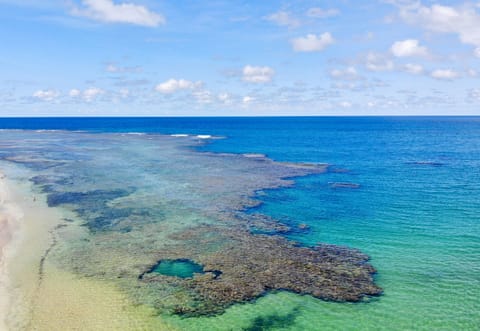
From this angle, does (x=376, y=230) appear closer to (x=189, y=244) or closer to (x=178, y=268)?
(x=189, y=244)

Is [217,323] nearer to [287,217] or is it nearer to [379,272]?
[379,272]

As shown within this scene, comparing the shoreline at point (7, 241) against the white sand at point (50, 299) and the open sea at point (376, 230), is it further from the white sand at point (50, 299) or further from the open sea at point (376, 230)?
the open sea at point (376, 230)

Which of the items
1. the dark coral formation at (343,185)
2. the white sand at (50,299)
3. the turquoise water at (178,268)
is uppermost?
the dark coral formation at (343,185)

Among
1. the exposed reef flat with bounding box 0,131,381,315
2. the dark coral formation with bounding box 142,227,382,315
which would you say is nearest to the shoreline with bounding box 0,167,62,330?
the exposed reef flat with bounding box 0,131,381,315

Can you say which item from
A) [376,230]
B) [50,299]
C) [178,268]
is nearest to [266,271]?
[178,268]

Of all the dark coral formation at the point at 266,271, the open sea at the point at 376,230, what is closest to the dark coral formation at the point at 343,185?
the open sea at the point at 376,230

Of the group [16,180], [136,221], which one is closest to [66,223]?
[136,221]

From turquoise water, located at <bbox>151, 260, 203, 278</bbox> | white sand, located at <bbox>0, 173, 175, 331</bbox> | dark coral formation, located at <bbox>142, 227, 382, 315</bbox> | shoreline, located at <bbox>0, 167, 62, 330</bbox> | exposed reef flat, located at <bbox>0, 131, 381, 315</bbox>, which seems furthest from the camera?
turquoise water, located at <bbox>151, 260, 203, 278</bbox>

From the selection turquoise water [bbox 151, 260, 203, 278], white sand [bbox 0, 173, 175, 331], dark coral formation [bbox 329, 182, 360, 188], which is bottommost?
white sand [bbox 0, 173, 175, 331]

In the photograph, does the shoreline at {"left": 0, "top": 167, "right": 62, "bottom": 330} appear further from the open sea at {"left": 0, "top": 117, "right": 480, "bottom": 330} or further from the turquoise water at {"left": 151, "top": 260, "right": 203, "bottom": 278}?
the turquoise water at {"left": 151, "top": 260, "right": 203, "bottom": 278}
